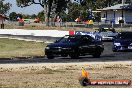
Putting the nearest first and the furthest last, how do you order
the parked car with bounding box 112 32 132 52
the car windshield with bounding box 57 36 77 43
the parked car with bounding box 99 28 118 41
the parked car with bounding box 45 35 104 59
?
the parked car with bounding box 45 35 104 59, the car windshield with bounding box 57 36 77 43, the parked car with bounding box 112 32 132 52, the parked car with bounding box 99 28 118 41

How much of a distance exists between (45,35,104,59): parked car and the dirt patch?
16.7ft

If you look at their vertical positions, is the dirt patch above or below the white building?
below

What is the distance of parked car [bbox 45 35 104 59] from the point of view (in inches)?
1057

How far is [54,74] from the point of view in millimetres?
17953

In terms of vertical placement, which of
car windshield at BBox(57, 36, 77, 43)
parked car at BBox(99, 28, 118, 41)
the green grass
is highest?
car windshield at BBox(57, 36, 77, 43)

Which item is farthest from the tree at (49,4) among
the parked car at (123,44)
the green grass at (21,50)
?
the parked car at (123,44)

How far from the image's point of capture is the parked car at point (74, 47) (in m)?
26.8

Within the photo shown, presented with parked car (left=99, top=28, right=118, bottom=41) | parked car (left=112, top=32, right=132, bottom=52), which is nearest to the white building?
parked car (left=99, top=28, right=118, bottom=41)

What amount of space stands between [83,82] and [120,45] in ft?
66.8

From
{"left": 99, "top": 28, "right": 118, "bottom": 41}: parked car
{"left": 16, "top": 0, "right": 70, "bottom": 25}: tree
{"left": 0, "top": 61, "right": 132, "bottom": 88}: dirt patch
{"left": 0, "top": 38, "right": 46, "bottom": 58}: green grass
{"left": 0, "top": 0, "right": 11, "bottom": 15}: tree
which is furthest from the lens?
{"left": 0, "top": 0, "right": 11, "bottom": 15}: tree

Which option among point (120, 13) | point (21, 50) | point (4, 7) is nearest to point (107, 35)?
point (21, 50)

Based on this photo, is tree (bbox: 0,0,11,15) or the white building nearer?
the white building

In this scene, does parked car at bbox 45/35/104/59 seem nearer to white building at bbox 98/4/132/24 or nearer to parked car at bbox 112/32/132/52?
parked car at bbox 112/32/132/52

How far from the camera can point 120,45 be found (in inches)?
1267
